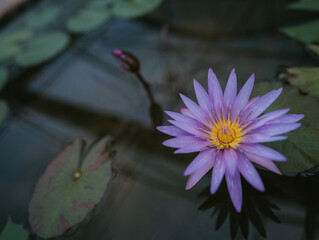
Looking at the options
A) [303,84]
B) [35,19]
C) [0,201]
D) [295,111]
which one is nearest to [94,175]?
[0,201]

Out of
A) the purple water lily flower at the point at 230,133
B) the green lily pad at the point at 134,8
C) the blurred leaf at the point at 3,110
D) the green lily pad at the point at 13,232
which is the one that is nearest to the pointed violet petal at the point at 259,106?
the purple water lily flower at the point at 230,133

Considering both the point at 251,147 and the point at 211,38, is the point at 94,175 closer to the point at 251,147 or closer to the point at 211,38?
the point at 251,147

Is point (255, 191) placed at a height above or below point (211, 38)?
below

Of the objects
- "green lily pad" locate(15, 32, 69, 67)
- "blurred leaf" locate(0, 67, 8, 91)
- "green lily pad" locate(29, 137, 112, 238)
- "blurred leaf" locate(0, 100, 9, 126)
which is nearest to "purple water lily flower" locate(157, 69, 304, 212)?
"green lily pad" locate(29, 137, 112, 238)

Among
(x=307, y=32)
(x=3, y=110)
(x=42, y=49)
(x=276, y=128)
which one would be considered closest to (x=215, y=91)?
(x=276, y=128)

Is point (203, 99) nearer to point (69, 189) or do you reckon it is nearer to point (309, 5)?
point (69, 189)

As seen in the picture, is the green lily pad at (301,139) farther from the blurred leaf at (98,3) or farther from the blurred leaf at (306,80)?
the blurred leaf at (98,3)
